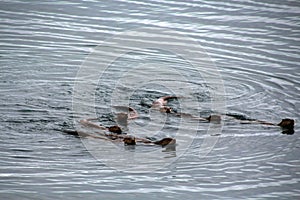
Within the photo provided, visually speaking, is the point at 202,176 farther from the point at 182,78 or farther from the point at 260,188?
the point at 182,78

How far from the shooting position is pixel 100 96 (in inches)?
511

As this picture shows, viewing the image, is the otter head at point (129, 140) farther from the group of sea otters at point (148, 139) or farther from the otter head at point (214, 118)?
the otter head at point (214, 118)

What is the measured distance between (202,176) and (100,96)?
10.8ft

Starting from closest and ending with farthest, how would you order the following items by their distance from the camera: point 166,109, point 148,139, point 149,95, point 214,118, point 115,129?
point 148,139 → point 115,129 → point 214,118 → point 166,109 → point 149,95

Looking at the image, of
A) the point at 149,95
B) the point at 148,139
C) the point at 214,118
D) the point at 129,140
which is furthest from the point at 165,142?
the point at 149,95

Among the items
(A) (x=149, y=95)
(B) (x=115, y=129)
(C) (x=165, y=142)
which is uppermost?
(A) (x=149, y=95)

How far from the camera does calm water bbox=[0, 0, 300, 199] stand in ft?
32.3

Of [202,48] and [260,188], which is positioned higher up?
[202,48]

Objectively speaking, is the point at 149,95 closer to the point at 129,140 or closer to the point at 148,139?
the point at 148,139

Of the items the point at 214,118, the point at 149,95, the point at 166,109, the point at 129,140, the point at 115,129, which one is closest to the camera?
the point at 129,140

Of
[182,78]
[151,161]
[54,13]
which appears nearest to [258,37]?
[182,78]

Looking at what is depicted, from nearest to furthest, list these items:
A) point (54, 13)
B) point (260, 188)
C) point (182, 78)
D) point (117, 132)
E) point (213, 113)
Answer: point (260, 188) < point (117, 132) < point (213, 113) < point (182, 78) < point (54, 13)

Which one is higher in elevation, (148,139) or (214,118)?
(214,118)

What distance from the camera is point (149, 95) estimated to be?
13234 millimetres
